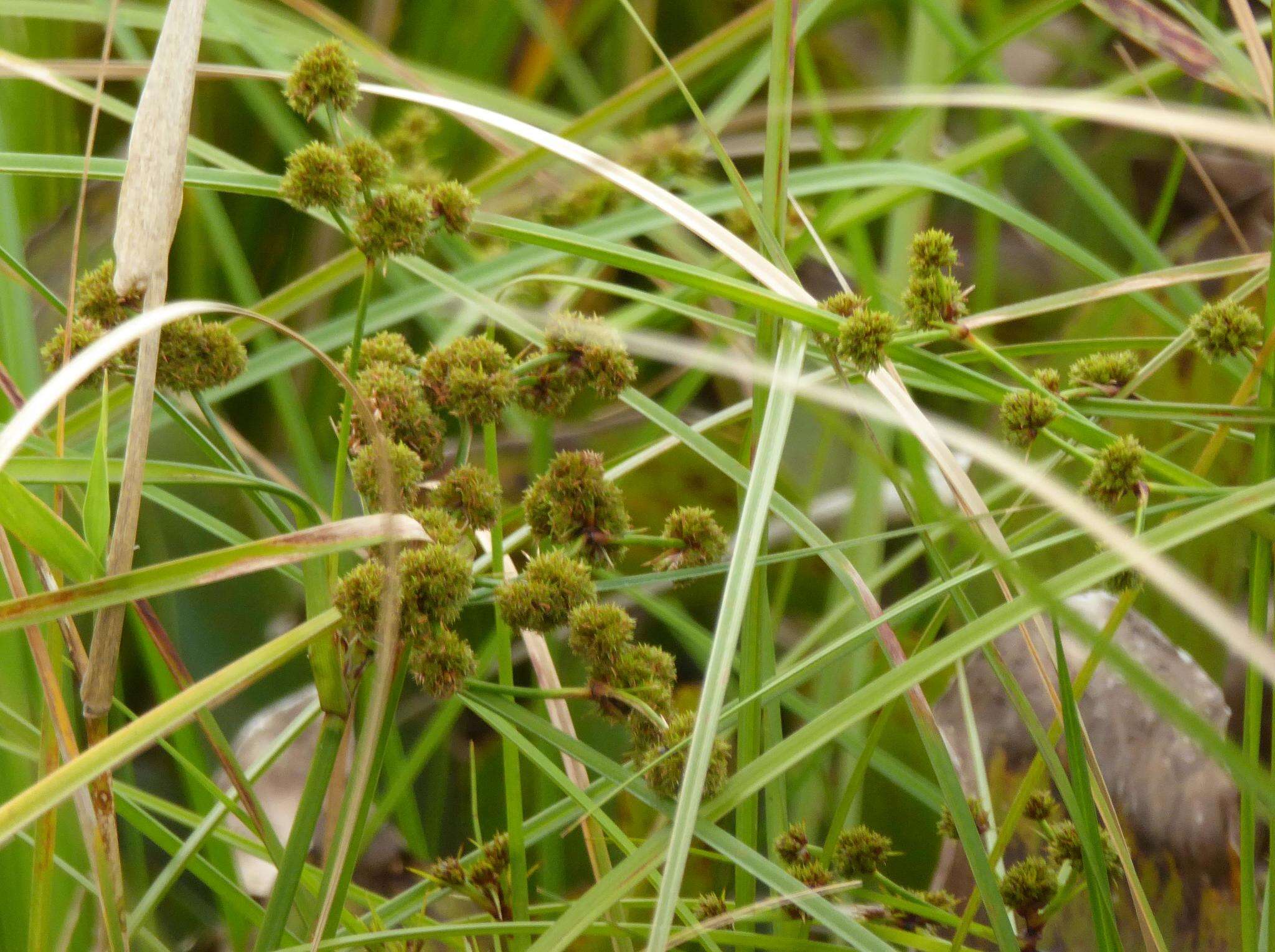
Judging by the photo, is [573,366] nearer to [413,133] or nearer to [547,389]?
[547,389]

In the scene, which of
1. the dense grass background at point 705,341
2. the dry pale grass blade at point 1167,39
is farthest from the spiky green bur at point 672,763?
the dry pale grass blade at point 1167,39

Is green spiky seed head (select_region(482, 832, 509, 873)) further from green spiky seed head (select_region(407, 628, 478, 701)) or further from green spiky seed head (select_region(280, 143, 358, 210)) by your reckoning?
green spiky seed head (select_region(280, 143, 358, 210))

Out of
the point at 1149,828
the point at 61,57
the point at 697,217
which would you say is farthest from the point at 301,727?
the point at 61,57

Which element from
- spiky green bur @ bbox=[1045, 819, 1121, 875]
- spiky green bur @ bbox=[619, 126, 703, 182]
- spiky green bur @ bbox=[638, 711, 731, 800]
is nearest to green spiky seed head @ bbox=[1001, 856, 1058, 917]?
spiky green bur @ bbox=[1045, 819, 1121, 875]

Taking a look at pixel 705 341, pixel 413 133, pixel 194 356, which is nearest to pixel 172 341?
pixel 194 356

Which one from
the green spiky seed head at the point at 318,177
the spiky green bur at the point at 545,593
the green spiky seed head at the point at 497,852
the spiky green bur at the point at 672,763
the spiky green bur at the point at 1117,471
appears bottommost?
the green spiky seed head at the point at 497,852

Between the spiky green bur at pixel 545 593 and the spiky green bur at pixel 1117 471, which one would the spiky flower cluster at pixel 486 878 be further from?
the spiky green bur at pixel 1117 471
